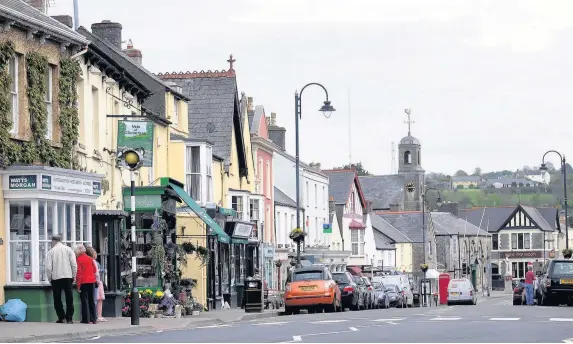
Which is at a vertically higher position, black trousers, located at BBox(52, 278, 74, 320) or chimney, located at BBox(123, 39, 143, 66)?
chimney, located at BBox(123, 39, 143, 66)

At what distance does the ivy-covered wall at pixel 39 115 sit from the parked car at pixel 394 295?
98.2ft

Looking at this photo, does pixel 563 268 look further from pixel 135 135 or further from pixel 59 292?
pixel 59 292

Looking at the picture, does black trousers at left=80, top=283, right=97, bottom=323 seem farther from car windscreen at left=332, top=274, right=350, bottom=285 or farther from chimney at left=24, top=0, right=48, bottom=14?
car windscreen at left=332, top=274, right=350, bottom=285

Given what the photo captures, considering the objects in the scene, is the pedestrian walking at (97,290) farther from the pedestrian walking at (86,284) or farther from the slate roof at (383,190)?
the slate roof at (383,190)

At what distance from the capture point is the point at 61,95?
31625mm

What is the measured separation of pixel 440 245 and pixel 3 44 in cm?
10289

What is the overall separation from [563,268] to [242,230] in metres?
14.6

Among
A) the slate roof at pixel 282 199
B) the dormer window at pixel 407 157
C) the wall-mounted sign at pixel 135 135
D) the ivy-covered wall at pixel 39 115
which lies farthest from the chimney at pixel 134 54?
the dormer window at pixel 407 157

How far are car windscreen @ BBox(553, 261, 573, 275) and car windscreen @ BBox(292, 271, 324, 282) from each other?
8365 mm

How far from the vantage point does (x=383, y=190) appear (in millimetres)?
142000

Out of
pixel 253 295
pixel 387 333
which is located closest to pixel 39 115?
pixel 387 333

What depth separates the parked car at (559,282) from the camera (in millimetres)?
42719

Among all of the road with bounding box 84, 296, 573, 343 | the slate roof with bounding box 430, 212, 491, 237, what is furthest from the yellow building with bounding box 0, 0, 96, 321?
the slate roof with bounding box 430, 212, 491, 237

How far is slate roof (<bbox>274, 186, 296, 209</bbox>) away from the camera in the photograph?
2749 inches
